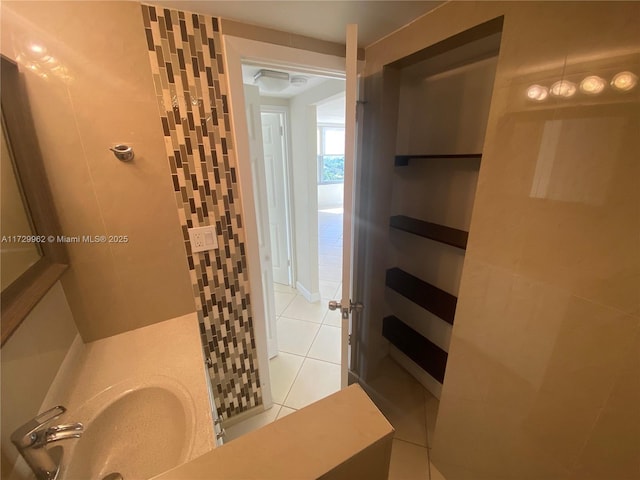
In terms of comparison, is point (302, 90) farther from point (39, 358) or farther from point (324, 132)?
point (324, 132)

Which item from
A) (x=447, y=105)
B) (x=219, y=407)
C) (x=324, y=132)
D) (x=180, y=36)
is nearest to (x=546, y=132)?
(x=447, y=105)

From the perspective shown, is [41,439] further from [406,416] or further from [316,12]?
[406,416]

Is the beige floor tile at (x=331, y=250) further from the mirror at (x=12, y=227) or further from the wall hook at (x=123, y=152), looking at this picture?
the mirror at (x=12, y=227)

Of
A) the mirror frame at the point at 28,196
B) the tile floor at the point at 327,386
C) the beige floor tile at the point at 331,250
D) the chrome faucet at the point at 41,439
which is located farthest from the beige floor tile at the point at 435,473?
the beige floor tile at the point at 331,250

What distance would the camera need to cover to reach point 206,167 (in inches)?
46.1

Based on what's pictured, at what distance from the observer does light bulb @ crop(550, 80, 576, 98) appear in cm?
70

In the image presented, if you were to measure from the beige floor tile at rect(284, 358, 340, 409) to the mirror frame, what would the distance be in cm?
152

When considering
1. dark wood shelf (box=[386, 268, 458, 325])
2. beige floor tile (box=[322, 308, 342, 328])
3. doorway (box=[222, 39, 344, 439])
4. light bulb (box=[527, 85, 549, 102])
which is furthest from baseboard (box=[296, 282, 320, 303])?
light bulb (box=[527, 85, 549, 102])

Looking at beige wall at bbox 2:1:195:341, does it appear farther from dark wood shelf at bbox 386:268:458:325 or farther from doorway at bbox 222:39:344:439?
dark wood shelf at bbox 386:268:458:325

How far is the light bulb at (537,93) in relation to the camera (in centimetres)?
76

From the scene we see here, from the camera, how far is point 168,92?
3.44ft

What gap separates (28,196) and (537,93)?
1692 mm

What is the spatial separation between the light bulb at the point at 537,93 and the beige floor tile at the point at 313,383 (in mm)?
1902

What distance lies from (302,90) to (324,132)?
5050 mm
